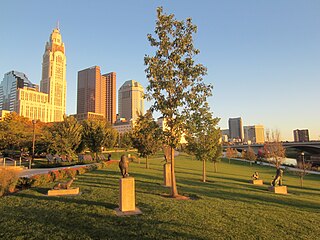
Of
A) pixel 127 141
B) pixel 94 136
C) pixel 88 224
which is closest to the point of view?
pixel 88 224

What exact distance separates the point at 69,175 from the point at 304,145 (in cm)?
7137

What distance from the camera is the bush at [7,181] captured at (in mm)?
12181

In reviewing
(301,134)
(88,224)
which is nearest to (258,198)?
(88,224)

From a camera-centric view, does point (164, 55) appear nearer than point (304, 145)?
Yes

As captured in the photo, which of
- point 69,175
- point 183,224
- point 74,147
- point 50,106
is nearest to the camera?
point 183,224

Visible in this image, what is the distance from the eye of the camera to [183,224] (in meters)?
7.40

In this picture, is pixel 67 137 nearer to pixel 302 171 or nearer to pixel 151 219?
pixel 151 219

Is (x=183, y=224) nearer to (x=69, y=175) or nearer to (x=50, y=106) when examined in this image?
(x=69, y=175)

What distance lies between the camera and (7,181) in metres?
12.5

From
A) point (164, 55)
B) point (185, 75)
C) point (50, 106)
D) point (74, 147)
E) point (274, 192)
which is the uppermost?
point (50, 106)

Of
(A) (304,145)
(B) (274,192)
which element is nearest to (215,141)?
(B) (274,192)

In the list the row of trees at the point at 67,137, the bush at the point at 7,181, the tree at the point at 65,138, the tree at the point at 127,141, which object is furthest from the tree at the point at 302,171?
the tree at the point at 65,138

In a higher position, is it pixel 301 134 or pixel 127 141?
pixel 301 134

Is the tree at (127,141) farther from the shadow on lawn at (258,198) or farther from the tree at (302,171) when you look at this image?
the tree at (302,171)
